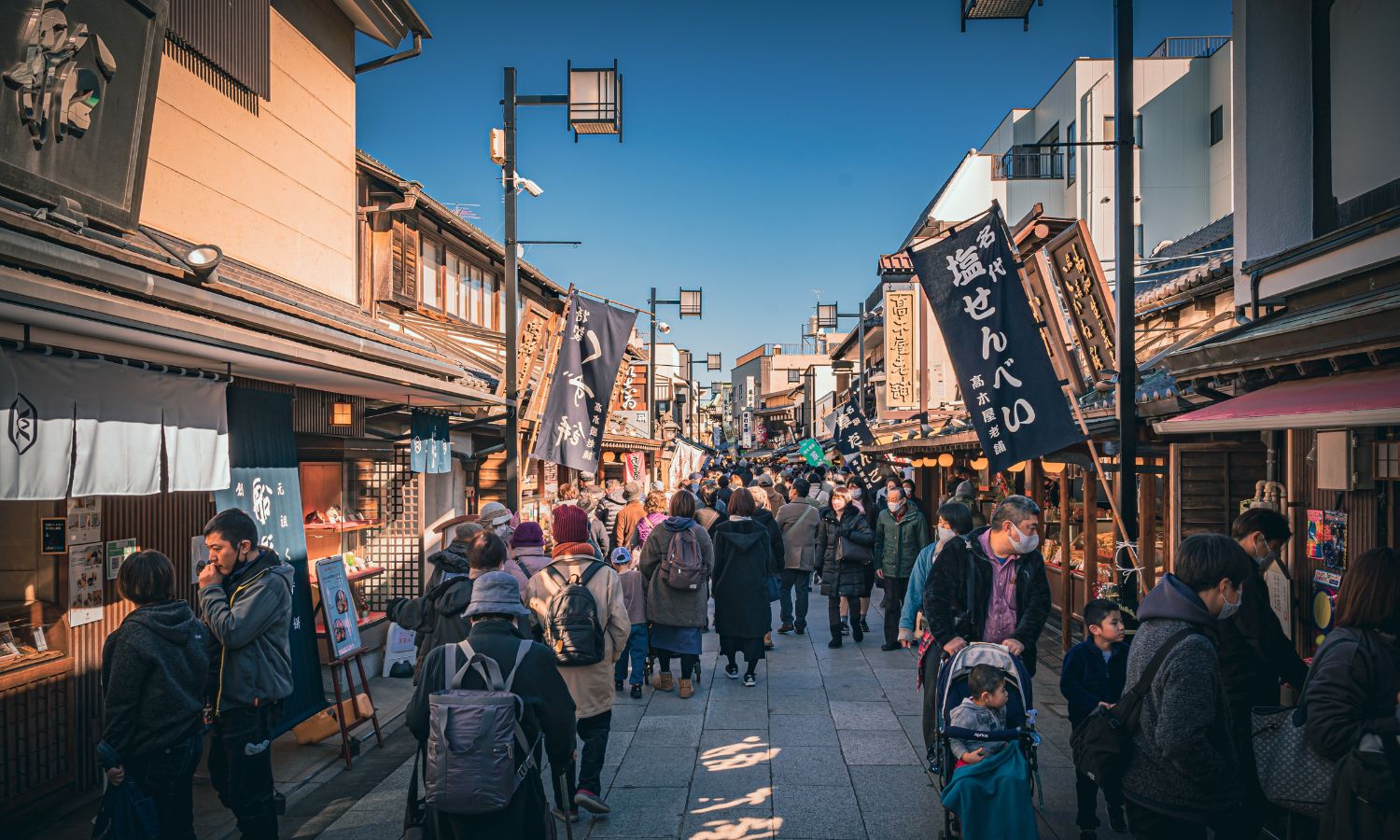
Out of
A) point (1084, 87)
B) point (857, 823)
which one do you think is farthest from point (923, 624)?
point (1084, 87)

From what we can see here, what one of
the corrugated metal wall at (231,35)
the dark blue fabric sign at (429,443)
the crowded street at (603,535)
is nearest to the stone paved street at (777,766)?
the crowded street at (603,535)

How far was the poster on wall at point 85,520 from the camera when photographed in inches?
235

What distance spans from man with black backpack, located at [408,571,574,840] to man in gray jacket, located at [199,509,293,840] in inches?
69.9

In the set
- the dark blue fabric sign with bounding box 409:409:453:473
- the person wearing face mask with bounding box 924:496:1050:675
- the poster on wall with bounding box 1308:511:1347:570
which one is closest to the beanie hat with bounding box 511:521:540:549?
the person wearing face mask with bounding box 924:496:1050:675

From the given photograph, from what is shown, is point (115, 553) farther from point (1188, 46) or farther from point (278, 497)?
point (1188, 46)

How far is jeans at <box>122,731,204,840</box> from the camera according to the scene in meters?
4.59

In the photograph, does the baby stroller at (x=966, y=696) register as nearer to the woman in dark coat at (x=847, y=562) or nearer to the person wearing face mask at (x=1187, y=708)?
the person wearing face mask at (x=1187, y=708)

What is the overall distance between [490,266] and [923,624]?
16.2m

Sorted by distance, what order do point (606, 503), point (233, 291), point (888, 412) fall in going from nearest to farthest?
point (233, 291), point (606, 503), point (888, 412)

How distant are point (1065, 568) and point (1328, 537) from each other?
14.3 feet

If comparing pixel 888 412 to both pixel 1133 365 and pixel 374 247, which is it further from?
pixel 1133 365

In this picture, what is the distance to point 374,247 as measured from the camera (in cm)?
1395

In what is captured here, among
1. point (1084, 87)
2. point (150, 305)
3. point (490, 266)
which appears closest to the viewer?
point (150, 305)

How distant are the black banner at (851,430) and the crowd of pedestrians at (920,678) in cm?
1564
